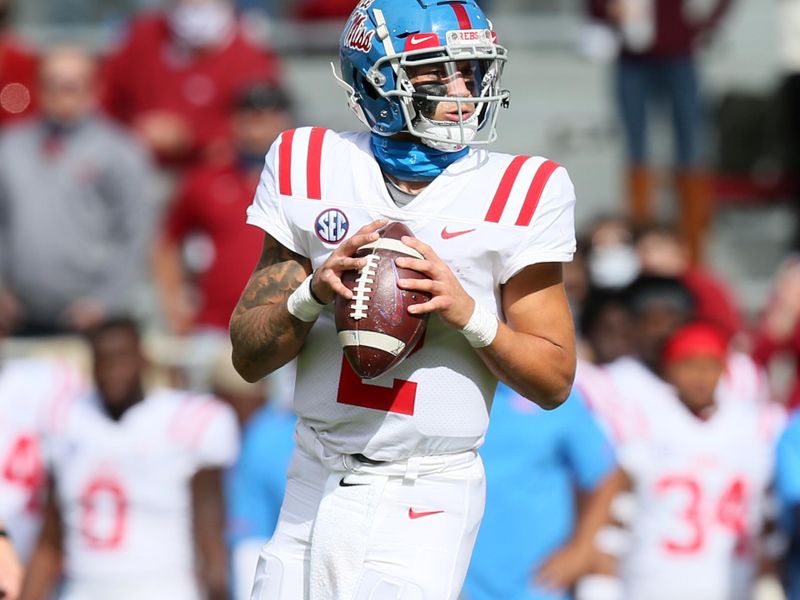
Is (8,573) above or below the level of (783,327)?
above

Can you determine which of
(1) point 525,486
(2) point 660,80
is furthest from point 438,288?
(2) point 660,80

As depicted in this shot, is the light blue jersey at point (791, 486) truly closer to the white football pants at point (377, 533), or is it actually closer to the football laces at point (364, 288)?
the white football pants at point (377, 533)

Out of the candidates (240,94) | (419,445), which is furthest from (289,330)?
(240,94)

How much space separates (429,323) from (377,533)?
44 cm

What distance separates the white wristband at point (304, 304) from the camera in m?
3.28

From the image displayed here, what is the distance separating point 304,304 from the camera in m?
3.29

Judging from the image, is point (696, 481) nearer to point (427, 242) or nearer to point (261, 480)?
point (261, 480)

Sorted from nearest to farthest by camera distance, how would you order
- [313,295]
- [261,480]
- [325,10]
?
[313,295]
[261,480]
[325,10]

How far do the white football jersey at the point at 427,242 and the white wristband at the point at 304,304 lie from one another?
135mm

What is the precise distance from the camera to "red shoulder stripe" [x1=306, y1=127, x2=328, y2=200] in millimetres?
3447

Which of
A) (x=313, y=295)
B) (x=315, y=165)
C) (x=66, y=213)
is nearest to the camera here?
(x=313, y=295)

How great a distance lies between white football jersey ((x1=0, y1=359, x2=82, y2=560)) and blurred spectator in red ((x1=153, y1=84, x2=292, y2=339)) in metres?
1.26

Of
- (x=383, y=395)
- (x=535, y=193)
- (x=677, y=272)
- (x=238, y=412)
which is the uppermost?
(x=535, y=193)

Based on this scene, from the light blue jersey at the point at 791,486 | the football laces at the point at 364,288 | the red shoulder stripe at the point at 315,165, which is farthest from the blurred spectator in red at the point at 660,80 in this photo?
the football laces at the point at 364,288
